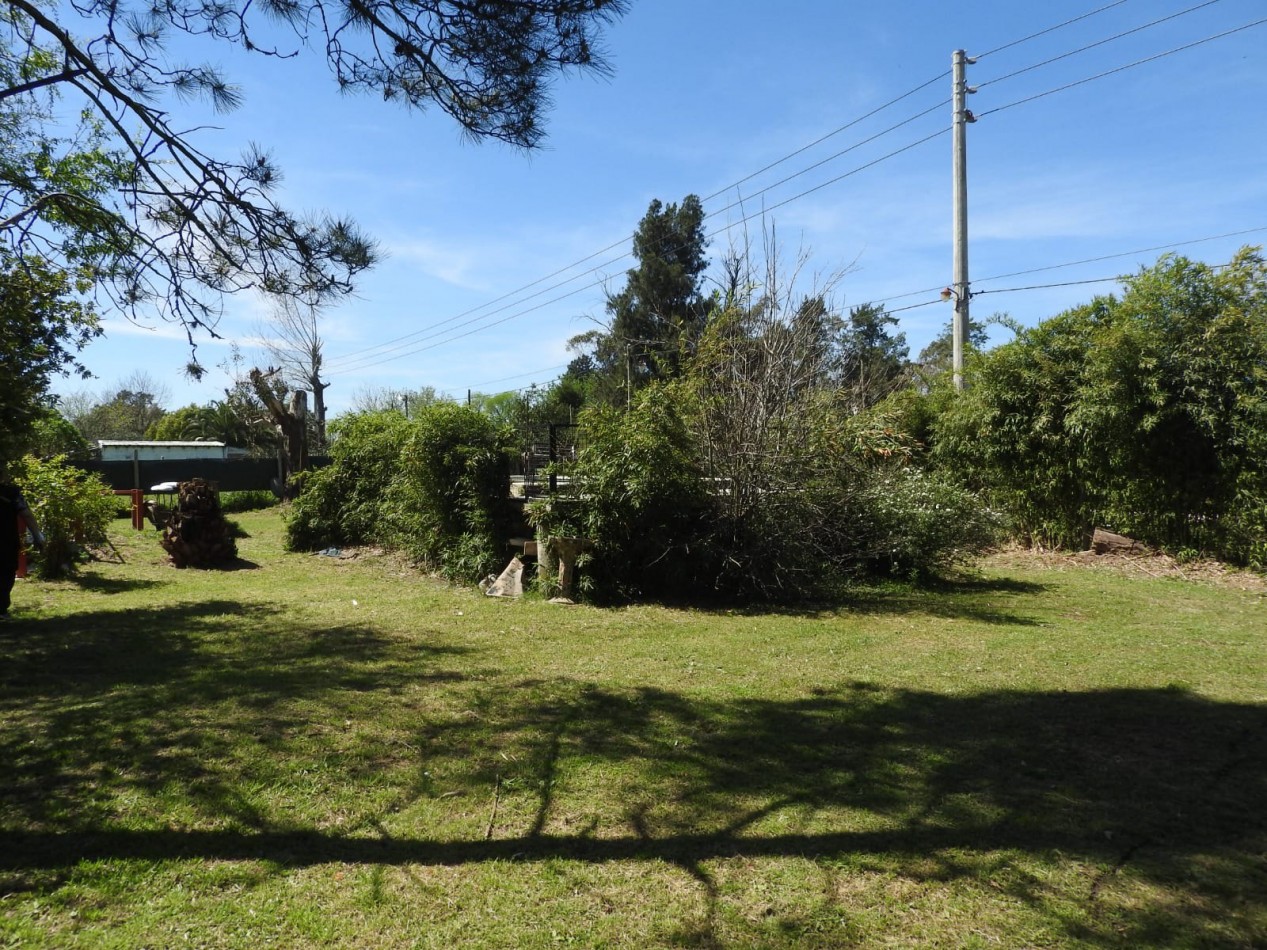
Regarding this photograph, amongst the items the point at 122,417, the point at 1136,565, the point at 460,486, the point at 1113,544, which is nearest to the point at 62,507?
the point at 460,486

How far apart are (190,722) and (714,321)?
6.83m

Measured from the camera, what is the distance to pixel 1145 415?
35.4 ft

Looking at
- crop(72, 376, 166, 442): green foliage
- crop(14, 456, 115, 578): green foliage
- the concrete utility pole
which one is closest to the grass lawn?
crop(14, 456, 115, 578): green foliage

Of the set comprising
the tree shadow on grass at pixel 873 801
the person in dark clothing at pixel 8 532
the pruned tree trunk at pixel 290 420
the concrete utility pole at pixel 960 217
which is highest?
the concrete utility pole at pixel 960 217

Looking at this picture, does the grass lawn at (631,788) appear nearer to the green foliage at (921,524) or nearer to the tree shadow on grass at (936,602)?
the tree shadow on grass at (936,602)

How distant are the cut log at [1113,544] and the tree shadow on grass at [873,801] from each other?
6889mm

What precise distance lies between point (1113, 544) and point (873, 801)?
9.68 m

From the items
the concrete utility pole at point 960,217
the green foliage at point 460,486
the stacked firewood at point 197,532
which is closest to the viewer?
the green foliage at point 460,486

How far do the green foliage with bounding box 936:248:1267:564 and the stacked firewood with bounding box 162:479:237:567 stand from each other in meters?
11.7

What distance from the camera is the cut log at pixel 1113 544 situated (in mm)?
11423

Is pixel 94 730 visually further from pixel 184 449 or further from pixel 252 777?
pixel 184 449

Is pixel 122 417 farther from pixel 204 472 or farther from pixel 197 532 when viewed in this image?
pixel 197 532

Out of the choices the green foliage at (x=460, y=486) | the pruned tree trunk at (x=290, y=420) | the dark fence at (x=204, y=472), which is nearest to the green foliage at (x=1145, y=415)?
the green foliage at (x=460, y=486)

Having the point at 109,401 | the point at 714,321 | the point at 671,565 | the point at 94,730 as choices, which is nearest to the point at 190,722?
the point at 94,730
